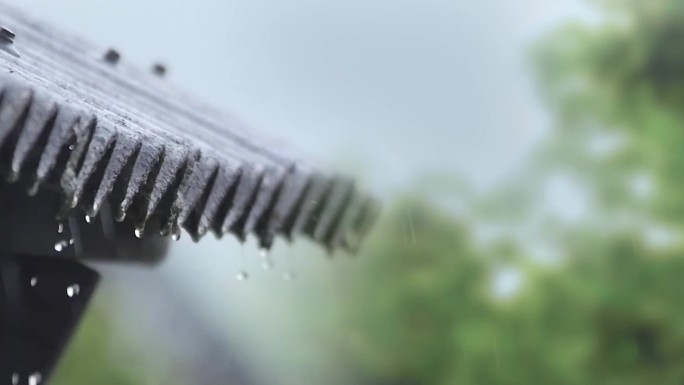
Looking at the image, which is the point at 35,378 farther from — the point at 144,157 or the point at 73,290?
the point at 144,157

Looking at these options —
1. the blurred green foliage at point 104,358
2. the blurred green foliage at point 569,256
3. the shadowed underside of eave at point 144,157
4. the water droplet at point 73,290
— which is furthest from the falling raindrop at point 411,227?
the water droplet at point 73,290

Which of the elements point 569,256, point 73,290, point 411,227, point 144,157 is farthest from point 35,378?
point 411,227

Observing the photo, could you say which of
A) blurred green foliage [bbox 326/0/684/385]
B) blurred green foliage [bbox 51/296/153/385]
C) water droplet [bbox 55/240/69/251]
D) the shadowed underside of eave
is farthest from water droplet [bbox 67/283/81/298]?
blurred green foliage [bbox 51/296/153/385]

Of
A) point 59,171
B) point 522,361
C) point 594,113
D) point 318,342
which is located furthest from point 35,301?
point 594,113

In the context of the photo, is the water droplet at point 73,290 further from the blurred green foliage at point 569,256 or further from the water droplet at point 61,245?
the blurred green foliage at point 569,256

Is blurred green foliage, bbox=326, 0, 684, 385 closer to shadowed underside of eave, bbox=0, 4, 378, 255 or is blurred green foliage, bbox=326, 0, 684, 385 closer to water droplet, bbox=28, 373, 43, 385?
shadowed underside of eave, bbox=0, 4, 378, 255

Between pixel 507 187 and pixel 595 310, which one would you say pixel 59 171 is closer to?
pixel 595 310

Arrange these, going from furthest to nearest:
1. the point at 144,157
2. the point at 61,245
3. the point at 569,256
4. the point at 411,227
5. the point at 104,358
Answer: the point at 411,227 < the point at 104,358 < the point at 569,256 < the point at 61,245 < the point at 144,157
